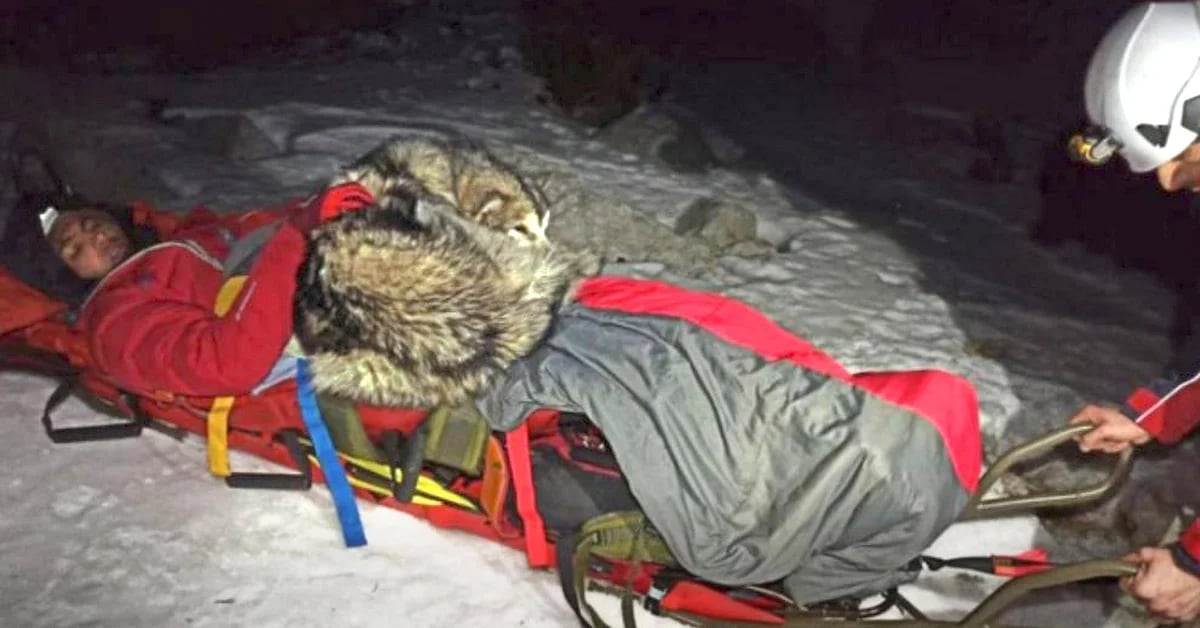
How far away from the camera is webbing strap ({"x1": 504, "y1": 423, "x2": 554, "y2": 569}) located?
7.01 feet

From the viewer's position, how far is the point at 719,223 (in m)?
4.66

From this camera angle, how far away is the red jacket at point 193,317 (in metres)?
2.13

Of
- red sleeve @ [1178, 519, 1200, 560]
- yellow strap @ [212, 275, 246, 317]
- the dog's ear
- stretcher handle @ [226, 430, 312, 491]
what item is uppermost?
the dog's ear

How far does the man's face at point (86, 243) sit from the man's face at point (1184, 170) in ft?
7.99

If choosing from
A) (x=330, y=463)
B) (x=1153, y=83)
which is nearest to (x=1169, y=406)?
(x=1153, y=83)

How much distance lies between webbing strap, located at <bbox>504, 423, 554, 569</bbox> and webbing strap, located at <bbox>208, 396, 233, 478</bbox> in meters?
0.68

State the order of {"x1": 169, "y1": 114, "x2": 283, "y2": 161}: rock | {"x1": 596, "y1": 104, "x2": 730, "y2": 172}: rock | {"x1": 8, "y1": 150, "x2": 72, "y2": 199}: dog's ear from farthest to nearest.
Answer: {"x1": 596, "y1": 104, "x2": 730, "y2": 172}: rock
{"x1": 169, "y1": 114, "x2": 283, "y2": 161}: rock
{"x1": 8, "y1": 150, "x2": 72, "y2": 199}: dog's ear

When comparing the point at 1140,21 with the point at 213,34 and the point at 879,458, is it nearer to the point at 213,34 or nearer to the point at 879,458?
the point at 879,458

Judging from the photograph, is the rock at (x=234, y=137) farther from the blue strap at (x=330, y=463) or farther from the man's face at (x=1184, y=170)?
the man's face at (x=1184, y=170)

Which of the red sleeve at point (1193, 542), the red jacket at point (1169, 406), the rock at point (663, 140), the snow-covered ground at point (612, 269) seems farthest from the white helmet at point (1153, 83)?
the rock at point (663, 140)

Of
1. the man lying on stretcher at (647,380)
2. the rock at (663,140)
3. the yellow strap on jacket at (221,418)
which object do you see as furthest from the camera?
the rock at (663,140)

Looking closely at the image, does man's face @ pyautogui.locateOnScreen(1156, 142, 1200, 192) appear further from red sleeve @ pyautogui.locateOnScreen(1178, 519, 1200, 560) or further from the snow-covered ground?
the snow-covered ground

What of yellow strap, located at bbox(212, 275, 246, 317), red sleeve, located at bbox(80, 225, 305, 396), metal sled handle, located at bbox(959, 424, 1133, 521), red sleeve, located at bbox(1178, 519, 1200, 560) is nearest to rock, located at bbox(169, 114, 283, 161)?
red sleeve, located at bbox(80, 225, 305, 396)

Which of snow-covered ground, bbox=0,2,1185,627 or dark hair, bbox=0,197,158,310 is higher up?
dark hair, bbox=0,197,158,310
